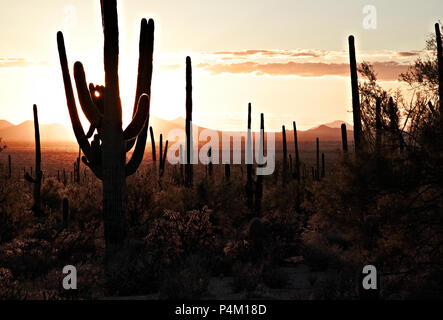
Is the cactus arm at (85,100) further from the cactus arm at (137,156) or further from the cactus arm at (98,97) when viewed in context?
the cactus arm at (137,156)

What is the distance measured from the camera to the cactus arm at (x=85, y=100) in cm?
1856

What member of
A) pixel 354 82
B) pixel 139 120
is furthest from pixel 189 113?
pixel 139 120

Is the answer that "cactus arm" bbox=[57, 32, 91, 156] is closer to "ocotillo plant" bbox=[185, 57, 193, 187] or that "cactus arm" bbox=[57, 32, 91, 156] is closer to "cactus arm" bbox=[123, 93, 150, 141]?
"cactus arm" bbox=[123, 93, 150, 141]

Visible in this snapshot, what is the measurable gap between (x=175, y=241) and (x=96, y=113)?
14.6 feet

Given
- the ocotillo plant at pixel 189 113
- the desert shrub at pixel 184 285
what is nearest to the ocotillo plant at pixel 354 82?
the ocotillo plant at pixel 189 113

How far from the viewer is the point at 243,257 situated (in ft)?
57.3

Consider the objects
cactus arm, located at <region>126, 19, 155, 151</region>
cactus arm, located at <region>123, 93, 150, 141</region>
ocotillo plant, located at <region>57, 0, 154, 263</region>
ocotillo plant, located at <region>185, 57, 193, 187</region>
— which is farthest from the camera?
ocotillo plant, located at <region>185, 57, 193, 187</region>

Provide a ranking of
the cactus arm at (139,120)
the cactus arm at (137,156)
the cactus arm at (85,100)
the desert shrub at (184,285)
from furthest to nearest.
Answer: the cactus arm at (137,156) < the cactus arm at (85,100) < the cactus arm at (139,120) < the desert shrub at (184,285)

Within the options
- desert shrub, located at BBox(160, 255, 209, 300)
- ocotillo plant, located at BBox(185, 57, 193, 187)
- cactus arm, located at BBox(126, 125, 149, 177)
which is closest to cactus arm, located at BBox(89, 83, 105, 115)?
cactus arm, located at BBox(126, 125, 149, 177)

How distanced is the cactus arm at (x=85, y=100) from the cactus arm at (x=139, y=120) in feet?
2.93

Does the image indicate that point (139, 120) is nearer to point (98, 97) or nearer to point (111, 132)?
point (111, 132)

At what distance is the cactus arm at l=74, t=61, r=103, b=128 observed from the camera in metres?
18.6

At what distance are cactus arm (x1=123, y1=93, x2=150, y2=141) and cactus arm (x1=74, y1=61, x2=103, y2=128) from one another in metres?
0.89

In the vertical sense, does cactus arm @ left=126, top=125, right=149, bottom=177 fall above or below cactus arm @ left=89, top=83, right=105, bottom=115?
below
